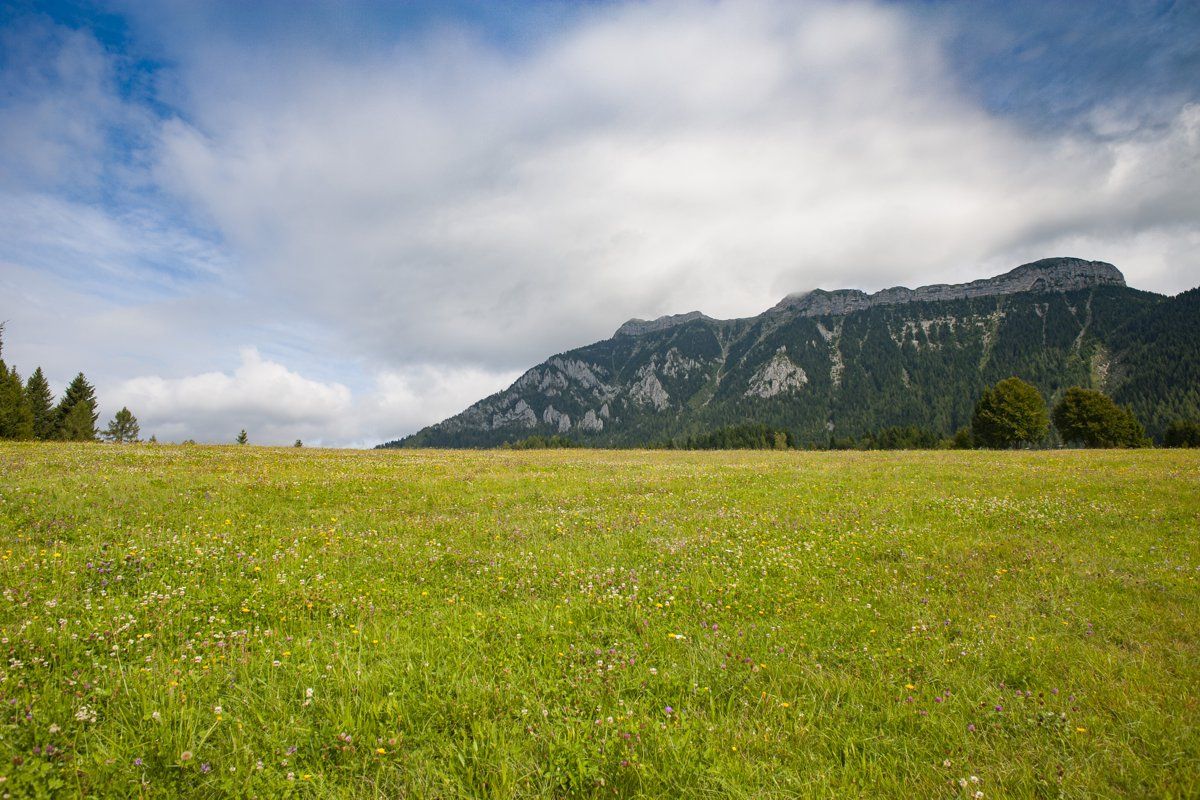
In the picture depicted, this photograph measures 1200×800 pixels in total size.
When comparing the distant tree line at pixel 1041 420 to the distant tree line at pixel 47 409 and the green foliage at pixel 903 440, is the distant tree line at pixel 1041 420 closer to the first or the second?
the green foliage at pixel 903 440

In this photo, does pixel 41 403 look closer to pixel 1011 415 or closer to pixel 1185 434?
pixel 1011 415

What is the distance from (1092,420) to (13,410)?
522 feet

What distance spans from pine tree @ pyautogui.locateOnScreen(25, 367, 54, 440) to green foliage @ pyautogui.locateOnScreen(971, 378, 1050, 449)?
15093 centimetres

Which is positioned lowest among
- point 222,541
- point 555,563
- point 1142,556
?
point 1142,556

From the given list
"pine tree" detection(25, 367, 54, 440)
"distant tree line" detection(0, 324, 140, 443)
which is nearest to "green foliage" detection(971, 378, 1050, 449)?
"distant tree line" detection(0, 324, 140, 443)

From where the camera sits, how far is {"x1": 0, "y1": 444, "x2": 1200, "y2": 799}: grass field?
4520 millimetres

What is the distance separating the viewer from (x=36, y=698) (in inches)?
193

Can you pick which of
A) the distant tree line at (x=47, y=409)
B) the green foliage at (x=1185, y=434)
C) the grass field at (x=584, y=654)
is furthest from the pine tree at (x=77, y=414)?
the green foliage at (x=1185, y=434)

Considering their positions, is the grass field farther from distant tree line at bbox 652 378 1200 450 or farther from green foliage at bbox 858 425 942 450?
green foliage at bbox 858 425 942 450

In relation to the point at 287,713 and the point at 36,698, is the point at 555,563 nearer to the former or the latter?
the point at 287,713

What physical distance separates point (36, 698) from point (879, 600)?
38.4 feet

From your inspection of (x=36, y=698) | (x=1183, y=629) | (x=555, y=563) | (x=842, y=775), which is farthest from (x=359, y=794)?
(x=1183, y=629)

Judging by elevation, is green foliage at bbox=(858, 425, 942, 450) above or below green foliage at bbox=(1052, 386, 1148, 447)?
below

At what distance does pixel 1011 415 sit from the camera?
250 feet
